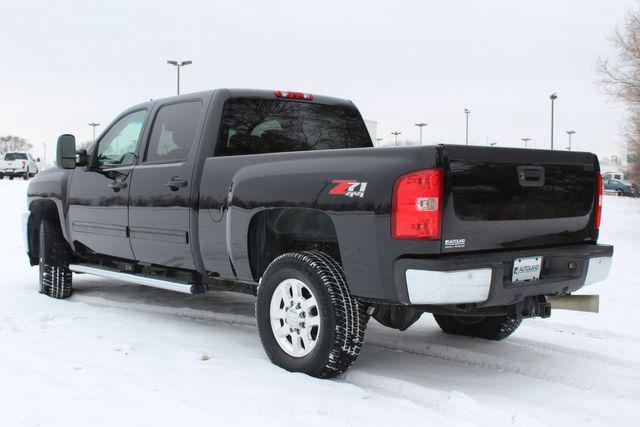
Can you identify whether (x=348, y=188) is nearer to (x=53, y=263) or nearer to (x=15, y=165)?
(x=53, y=263)

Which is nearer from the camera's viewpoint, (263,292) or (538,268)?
(538,268)

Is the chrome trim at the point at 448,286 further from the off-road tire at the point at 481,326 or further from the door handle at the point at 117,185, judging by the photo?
the door handle at the point at 117,185

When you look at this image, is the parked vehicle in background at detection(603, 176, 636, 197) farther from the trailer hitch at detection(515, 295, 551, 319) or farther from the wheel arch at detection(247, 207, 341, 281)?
the wheel arch at detection(247, 207, 341, 281)

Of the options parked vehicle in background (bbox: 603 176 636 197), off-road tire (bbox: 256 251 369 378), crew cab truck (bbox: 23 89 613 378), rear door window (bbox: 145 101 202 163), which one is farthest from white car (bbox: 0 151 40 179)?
parked vehicle in background (bbox: 603 176 636 197)

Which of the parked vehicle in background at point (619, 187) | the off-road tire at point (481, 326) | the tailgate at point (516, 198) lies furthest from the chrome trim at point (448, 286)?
the parked vehicle in background at point (619, 187)

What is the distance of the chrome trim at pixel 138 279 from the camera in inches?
210

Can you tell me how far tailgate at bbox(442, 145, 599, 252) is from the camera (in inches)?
148

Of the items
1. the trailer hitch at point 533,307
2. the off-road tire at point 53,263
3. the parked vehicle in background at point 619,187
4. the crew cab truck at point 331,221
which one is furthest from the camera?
the parked vehicle in background at point 619,187

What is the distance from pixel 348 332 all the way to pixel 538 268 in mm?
1200

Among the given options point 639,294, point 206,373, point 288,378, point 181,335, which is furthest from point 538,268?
point 639,294

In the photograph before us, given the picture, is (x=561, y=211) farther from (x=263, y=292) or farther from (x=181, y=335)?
(x=181, y=335)

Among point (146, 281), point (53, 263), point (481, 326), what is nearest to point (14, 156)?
point (53, 263)

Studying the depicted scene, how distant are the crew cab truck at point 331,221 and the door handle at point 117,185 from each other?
0.01 m

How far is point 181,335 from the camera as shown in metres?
5.40
